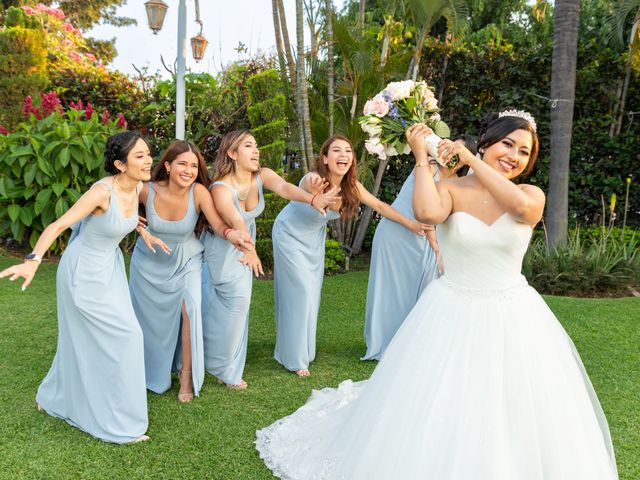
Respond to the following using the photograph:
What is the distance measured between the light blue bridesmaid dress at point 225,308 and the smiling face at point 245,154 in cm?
28

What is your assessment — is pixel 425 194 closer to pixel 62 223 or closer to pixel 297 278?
pixel 62 223

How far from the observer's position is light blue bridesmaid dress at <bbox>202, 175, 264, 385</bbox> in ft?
15.2

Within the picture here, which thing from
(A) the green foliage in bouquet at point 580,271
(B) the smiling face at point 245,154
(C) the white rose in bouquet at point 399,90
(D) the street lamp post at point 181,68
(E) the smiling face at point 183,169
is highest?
(D) the street lamp post at point 181,68

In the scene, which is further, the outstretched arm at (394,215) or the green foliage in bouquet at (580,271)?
the green foliage in bouquet at (580,271)

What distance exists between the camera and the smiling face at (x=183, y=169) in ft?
14.0

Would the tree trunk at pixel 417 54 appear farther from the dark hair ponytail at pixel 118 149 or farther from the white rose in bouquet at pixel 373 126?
the white rose in bouquet at pixel 373 126

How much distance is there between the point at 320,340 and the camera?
19.7 ft

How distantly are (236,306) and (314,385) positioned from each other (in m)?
0.90

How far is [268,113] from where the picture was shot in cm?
897

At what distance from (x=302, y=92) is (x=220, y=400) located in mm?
5566

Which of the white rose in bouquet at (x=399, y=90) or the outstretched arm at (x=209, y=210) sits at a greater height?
the white rose in bouquet at (x=399, y=90)

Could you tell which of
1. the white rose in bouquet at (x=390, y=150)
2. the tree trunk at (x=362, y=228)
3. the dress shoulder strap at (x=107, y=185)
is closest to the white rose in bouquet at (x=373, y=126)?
the white rose in bouquet at (x=390, y=150)

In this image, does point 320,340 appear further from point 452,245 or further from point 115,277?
point 452,245

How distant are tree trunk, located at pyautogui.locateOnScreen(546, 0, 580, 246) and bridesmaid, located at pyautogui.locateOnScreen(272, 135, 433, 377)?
13.4ft
